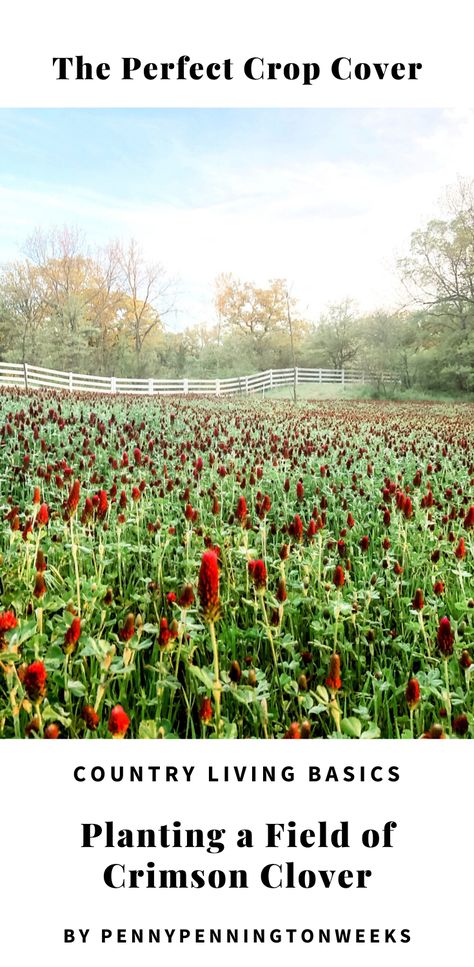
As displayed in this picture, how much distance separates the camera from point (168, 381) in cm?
2553

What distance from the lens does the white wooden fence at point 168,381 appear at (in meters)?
20.2

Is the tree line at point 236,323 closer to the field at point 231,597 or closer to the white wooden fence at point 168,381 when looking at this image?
the white wooden fence at point 168,381

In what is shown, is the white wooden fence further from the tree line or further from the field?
the field

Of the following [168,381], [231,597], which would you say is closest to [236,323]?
[168,381]

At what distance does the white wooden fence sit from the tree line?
363 mm

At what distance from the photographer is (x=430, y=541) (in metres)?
4.24

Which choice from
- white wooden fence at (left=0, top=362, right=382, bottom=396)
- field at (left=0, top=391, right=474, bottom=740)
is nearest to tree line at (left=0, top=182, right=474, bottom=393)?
white wooden fence at (left=0, top=362, right=382, bottom=396)

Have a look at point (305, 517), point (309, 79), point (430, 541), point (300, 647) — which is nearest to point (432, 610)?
point (300, 647)

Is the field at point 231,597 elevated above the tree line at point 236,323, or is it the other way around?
the tree line at point 236,323

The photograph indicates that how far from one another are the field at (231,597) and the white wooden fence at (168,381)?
541 inches

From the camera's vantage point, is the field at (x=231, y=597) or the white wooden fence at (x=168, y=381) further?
the white wooden fence at (x=168, y=381)

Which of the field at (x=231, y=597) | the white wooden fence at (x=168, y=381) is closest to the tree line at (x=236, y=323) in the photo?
the white wooden fence at (x=168, y=381)

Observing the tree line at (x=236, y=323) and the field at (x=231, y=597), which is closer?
the field at (x=231, y=597)
